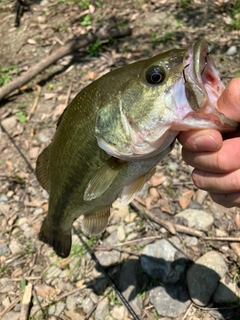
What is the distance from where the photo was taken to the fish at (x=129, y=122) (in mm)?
1542

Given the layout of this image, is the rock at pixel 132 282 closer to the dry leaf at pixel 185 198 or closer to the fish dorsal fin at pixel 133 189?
the dry leaf at pixel 185 198

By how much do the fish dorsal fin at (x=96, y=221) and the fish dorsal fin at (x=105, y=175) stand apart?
491 mm

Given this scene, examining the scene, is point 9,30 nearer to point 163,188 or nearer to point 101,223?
point 163,188

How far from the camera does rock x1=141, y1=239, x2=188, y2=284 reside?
10.1ft

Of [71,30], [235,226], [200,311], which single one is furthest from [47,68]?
[200,311]

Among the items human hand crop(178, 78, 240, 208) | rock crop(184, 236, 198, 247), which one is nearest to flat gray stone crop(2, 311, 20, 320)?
rock crop(184, 236, 198, 247)

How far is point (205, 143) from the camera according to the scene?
5.19ft

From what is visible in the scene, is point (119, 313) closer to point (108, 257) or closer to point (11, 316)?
point (108, 257)

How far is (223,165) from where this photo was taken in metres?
1.66

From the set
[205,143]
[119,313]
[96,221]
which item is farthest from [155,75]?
[119,313]

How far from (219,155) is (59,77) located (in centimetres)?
399

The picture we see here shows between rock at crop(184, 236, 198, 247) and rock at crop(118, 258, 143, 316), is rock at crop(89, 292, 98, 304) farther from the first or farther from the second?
rock at crop(184, 236, 198, 247)

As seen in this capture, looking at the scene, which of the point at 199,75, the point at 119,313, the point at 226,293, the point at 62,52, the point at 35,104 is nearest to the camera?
the point at 199,75

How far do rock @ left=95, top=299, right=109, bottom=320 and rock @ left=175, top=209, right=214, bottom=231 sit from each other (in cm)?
96
